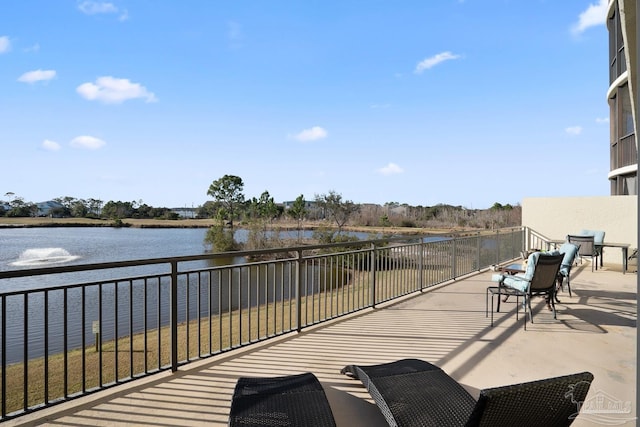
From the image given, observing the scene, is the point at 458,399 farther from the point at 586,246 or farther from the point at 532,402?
the point at 586,246

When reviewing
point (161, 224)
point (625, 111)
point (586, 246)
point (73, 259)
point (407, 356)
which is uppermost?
point (625, 111)

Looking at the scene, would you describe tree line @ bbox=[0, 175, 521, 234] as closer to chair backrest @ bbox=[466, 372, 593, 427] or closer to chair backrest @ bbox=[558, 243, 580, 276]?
chair backrest @ bbox=[558, 243, 580, 276]

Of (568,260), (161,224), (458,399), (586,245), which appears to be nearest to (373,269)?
(458,399)

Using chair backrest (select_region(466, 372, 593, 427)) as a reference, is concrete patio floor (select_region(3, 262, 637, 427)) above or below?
below

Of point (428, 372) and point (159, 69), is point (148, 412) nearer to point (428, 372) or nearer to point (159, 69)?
point (428, 372)

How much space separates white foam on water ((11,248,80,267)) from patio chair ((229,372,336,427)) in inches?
956

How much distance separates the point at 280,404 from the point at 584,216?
1320cm

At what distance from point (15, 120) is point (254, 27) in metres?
24.7

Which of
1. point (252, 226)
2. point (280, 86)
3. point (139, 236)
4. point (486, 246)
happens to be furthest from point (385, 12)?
point (139, 236)

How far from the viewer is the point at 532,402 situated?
1522 millimetres

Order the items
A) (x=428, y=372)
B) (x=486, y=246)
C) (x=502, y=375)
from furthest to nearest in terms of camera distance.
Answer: (x=486, y=246) < (x=502, y=375) < (x=428, y=372)

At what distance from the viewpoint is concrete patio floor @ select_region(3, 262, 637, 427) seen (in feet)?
8.98

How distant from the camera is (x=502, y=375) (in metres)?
3.41

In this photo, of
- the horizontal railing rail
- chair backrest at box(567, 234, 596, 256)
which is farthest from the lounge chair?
the horizontal railing rail
